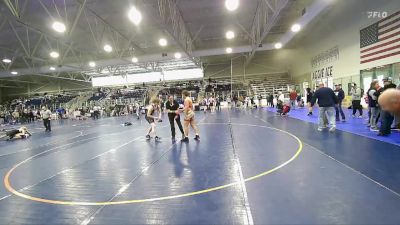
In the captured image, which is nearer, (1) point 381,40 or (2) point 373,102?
(2) point 373,102

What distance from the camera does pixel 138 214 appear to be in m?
3.90

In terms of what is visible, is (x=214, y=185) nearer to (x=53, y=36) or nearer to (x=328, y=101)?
(x=328, y=101)

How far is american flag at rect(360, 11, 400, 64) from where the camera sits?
569 inches

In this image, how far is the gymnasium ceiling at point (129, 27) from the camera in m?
14.4

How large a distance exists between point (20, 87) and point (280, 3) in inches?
1686

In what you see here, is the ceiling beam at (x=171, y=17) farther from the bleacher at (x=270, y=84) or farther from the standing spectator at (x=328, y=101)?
the bleacher at (x=270, y=84)

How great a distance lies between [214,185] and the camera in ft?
16.2

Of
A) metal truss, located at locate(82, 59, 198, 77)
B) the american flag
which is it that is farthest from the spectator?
metal truss, located at locate(82, 59, 198, 77)

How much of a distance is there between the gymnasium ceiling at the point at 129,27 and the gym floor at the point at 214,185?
7.54 m

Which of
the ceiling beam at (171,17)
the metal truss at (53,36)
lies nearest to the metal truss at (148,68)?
the metal truss at (53,36)

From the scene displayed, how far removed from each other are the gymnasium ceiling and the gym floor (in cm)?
754

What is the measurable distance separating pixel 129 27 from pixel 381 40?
15297 mm

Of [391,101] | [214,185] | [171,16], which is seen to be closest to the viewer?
[391,101]

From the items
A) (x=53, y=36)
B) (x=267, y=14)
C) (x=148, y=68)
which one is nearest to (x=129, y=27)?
(x=53, y=36)
